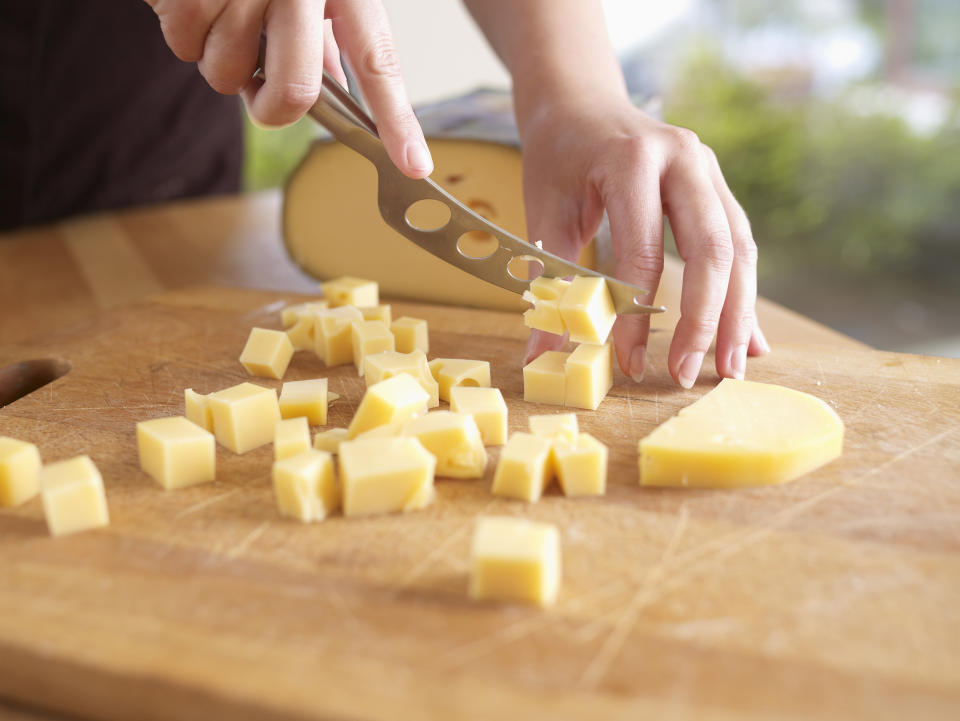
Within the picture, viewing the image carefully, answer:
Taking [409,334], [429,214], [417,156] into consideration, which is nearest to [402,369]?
[409,334]

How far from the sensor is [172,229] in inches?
112

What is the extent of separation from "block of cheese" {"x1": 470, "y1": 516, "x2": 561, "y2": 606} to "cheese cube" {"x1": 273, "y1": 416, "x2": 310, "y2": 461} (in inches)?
15.4

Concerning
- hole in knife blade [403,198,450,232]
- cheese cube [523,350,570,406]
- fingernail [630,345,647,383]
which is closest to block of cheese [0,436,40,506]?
cheese cube [523,350,570,406]

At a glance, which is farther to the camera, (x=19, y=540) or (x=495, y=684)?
(x=19, y=540)

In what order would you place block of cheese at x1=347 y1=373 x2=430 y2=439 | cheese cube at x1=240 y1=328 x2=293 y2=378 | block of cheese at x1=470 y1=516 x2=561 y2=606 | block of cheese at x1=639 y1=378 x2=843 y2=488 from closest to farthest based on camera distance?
1. block of cheese at x1=470 y1=516 x2=561 y2=606
2. block of cheese at x1=639 y1=378 x2=843 y2=488
3. block of cheese at x1=347 y1=373 x2=430 y2=439
4. cheese cube at x1=240 y1=328 x2=293 y2=378

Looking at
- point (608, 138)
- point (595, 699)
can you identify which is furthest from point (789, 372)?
point (595, 699)

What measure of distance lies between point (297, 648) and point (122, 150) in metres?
2.30

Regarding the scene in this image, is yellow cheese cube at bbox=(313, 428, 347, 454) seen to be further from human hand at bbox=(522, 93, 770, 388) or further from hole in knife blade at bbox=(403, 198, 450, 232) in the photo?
hole in knife blade at bbox=(403, 198, 450, 232)

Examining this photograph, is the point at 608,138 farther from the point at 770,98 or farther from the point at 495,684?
the point at 770,98

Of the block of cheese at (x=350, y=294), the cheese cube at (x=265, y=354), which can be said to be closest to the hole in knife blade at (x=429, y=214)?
the block of cheese at (x=350, y=294)

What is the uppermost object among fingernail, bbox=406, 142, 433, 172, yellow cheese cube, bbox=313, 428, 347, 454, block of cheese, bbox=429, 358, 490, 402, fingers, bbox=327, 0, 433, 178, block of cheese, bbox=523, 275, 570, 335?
fingers, bbox=327, 0, 433, 178

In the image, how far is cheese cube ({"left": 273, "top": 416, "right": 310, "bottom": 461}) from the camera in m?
1.29

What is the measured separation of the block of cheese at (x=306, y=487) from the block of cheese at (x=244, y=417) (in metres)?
0.19

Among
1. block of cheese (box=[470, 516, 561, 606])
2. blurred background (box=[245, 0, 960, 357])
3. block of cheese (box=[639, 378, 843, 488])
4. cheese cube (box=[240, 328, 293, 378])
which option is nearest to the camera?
block of cheese (box=[470, 516, 561, 606])
